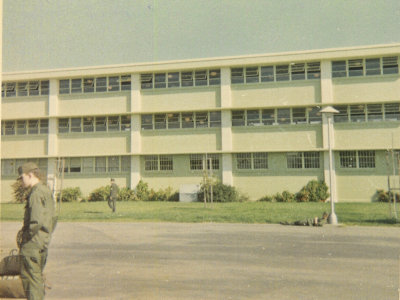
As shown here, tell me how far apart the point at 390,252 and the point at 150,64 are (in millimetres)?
24020

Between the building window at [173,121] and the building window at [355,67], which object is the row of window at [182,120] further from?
the building window at [355,67]

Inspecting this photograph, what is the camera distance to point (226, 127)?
29.7 metres

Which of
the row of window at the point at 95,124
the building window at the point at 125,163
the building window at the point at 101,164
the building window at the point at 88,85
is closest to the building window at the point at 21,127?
the row of window at the point at 95,124

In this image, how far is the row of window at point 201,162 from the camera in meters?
27.8

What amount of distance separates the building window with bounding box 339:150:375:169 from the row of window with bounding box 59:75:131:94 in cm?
1560

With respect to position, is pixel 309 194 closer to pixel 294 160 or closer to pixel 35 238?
pixel 294 160

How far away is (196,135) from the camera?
30359 millimetres

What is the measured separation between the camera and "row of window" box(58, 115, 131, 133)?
31.8 meters

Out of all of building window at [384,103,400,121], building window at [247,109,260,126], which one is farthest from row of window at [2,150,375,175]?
building window at [384,103,400,121]

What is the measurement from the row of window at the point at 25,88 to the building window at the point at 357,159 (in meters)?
21.8

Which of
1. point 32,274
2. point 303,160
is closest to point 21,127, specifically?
point 303,160

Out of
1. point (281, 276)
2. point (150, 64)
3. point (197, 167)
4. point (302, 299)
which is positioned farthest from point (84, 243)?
point (150, 64)

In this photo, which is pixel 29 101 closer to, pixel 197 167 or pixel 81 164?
pixel 81 164

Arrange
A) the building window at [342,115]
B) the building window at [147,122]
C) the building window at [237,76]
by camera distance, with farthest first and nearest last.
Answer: the building window at [147,122] < the building window at [237,76] < the building window at [342,115]
